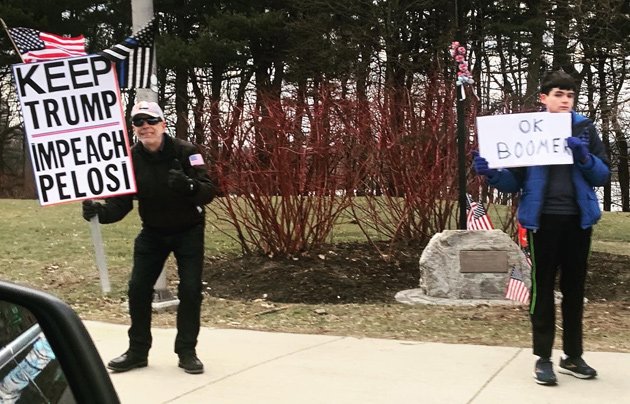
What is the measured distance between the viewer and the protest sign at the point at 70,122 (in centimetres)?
543

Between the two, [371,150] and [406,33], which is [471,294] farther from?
[406,33]

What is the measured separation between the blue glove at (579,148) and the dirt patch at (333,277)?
4104 millimetres

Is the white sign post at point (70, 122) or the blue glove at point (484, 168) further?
the white sign post at point (70, 122)

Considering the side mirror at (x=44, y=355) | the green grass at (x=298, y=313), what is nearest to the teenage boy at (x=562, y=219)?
the green grass at (x=298, y=313)

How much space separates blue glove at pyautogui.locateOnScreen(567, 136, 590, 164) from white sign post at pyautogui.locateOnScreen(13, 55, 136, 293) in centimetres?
311

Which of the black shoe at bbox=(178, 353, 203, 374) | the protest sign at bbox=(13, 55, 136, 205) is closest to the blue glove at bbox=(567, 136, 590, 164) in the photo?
the black shoe at bbox=(178, 353, 203, 374)

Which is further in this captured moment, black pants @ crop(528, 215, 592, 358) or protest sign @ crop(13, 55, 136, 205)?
protest sign @ crop(13, 55, 136, 205)

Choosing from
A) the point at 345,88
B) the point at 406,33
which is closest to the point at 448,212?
the point at 345,88

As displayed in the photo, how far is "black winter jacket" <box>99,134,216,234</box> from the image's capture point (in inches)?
188

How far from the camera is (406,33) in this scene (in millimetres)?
27703

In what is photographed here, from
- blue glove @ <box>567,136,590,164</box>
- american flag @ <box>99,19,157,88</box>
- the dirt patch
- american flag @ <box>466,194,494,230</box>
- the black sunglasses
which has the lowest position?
the dirt patch

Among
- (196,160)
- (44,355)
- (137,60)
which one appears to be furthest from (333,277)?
(44,355)

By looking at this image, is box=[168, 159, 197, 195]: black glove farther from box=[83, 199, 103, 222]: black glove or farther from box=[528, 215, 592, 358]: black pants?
box=[528, 215, 592, 358]: black pants

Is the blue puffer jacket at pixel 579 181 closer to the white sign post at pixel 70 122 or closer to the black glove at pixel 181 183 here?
the black glove at pixel 181 183
